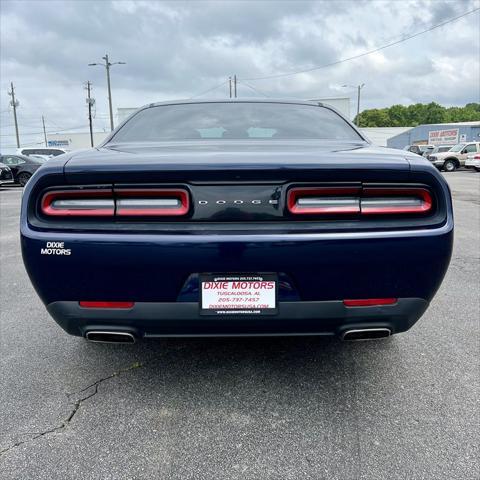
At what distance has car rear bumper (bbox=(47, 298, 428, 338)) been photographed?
1.88 meters

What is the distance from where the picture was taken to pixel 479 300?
365 centimetres

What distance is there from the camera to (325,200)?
1.85 meters

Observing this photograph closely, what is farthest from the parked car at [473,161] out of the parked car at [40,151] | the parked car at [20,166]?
the parked car at [40,151]

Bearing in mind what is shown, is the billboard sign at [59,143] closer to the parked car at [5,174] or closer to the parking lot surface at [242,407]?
the parked car at [5,174]

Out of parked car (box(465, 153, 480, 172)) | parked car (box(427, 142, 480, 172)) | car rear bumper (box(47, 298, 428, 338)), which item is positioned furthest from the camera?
parked car (box(427, 142, 480, 172))

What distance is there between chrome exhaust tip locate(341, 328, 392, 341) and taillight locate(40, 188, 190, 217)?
915 millimetres

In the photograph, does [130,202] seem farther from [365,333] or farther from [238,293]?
[365,333]

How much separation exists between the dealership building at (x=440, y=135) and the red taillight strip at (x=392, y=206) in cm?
3910

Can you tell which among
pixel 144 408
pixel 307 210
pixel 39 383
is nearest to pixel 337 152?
pixel 307 210

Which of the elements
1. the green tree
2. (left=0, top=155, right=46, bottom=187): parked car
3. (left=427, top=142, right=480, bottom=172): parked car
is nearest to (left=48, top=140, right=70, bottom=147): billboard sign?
(left=0, top=155, right=46, bottom=187): parked car

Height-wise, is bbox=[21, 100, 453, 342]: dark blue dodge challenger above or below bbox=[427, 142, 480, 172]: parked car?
above

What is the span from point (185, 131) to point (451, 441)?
88.0 inches

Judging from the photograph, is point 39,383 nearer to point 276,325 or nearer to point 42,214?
point 42,214

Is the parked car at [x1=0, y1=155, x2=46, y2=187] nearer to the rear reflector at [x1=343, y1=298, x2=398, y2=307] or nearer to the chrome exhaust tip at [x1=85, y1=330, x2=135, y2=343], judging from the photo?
the chrome exhaust tip at [x1=85, y1=330, x2=135, y2=343]
